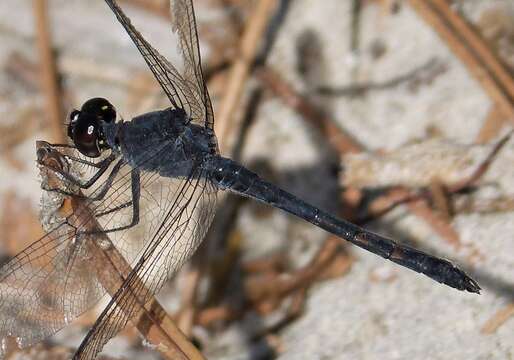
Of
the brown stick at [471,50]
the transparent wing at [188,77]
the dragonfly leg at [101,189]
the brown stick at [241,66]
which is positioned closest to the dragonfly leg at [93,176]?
the dragonfly leg at [101,189]

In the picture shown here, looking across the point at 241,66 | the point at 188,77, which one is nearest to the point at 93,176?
the point at 188,77

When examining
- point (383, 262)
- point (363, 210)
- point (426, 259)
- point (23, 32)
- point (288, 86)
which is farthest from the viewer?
point (23, 32)

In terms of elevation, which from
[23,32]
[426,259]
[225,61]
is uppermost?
[23,32]

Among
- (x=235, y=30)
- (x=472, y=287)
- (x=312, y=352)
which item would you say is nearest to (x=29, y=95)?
(x=235, y=30)

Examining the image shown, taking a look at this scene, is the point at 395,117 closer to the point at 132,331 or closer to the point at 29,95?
the point at 132,331

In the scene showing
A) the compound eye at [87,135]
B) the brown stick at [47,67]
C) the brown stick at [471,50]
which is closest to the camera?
the compound eye at [87,135]

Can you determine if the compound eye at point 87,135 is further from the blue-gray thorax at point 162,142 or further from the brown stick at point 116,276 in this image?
the brown stick at point 116,276

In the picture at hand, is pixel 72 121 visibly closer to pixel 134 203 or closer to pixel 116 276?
pixel 134 203
